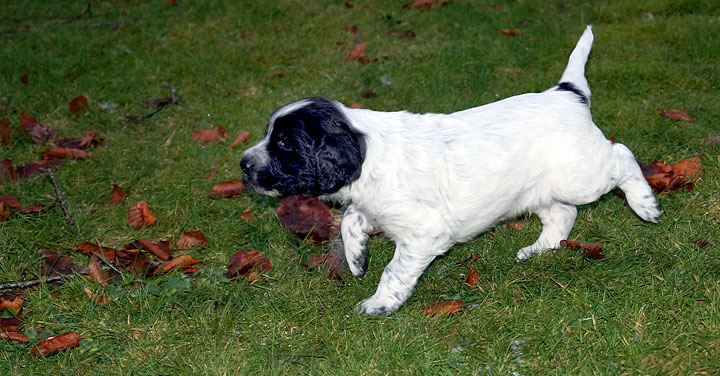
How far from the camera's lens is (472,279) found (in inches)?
120

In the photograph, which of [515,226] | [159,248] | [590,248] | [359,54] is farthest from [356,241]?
[359,54]

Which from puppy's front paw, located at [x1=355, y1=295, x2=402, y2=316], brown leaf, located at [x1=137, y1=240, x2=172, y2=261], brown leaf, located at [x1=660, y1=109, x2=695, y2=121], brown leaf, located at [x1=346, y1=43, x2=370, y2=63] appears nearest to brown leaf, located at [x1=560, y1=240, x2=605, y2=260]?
puppy's front paw, located at [x1=355, y1=295, x2=402, y2=316]

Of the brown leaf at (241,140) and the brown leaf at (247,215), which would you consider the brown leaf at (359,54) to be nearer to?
the brown leaf at (241,140)

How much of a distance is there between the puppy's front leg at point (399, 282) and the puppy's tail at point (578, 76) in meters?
1.19

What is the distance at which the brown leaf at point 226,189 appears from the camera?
3914mm

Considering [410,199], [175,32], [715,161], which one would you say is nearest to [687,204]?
[715,161]

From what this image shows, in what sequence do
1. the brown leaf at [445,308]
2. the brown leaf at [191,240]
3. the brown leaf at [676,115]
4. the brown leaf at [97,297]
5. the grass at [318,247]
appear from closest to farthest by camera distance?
1. the grass at [318,247]
2. the brown leaf at [445,308]
3. the brown leaf at [97,297]
4. the brown leaf at [191,240]
5. the brown leaf at [676,115]

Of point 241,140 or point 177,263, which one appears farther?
point 241,140

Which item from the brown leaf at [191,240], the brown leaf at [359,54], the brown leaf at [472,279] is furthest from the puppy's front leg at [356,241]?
the brown leaf at [359,54]

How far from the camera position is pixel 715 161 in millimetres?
3783

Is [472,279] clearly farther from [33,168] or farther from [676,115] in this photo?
[33,168]

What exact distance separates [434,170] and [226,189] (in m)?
1.50

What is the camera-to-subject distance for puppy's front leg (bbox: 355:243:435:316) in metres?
2.88

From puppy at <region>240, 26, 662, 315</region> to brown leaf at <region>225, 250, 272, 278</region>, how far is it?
41 cm
